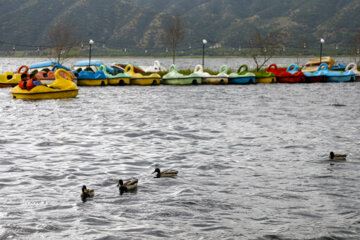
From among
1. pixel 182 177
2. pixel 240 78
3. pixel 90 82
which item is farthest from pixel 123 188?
pixel 240 78

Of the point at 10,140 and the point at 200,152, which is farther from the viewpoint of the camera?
the point at 10,140

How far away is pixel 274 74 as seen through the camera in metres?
53.1

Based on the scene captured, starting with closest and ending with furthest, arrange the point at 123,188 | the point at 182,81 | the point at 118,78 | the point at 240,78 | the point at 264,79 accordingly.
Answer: the point at 123,188, the point at 118,78, the point at 182,81, the point at 240,78, the point at 264,79

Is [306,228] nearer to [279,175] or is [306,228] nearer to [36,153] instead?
[279,175]

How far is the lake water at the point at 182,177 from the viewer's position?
320 inches

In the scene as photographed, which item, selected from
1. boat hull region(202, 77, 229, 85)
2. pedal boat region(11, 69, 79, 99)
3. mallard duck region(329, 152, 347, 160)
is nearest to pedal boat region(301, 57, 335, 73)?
boat hull region(202, 77, 229, 85)

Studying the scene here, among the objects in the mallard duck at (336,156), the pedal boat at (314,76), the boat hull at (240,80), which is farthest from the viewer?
the pedal boat at (314,76)

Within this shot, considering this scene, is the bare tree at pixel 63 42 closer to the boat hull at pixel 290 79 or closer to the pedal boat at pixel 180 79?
the pedal boat at pixel 180 79

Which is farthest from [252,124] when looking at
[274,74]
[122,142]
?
[274,74]

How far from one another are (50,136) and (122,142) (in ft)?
9.53

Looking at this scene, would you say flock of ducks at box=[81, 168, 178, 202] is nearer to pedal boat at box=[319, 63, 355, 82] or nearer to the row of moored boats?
the row of moored boats

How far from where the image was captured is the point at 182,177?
37.9 ft

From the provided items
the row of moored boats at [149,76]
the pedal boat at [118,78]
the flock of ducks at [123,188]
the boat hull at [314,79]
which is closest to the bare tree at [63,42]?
the row of moored boats at [149,76]

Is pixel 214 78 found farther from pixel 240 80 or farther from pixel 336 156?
pixel 336 156
